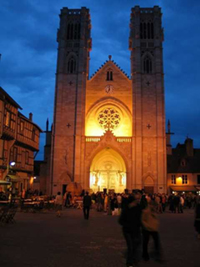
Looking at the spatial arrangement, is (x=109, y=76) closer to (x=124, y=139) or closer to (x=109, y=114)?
(x=109, y=114)

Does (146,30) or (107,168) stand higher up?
(146,30)

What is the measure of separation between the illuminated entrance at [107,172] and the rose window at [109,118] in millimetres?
3507

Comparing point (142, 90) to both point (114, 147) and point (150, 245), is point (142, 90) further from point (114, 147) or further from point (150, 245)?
point (150, 245)

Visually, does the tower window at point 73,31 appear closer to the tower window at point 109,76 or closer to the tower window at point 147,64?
the tower window at point 109,76

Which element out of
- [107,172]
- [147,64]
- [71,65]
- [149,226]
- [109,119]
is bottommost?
[149,226]

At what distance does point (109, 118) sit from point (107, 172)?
7581 mm

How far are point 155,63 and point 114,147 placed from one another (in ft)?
43.8

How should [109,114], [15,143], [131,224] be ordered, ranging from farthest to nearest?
[109,114], [15,143], [131,224]

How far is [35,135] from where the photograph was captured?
39.7 metres

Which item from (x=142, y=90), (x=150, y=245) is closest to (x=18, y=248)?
(x=150, y=245)

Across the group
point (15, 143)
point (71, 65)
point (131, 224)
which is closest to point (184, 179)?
point (71, 65)

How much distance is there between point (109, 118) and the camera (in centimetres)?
4312

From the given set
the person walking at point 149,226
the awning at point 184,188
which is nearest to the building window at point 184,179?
the awning at point 184,188

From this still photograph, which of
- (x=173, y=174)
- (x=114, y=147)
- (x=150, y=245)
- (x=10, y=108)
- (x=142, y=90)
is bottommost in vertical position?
(x=150, y=245)
